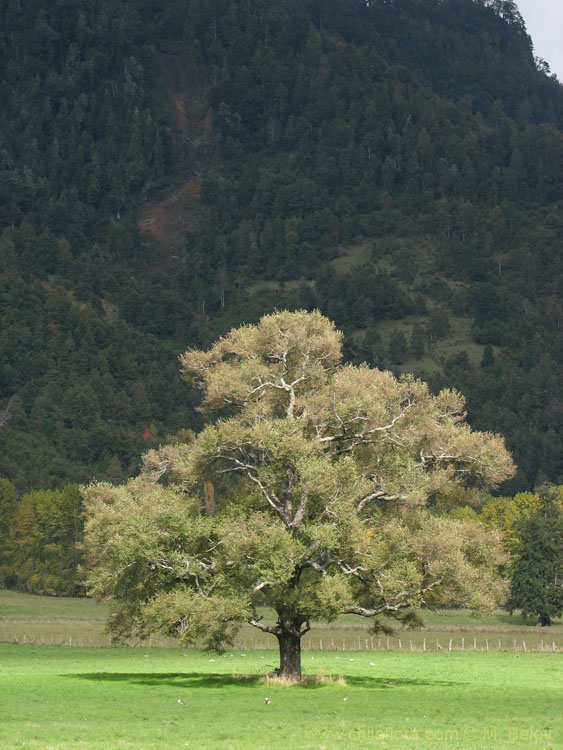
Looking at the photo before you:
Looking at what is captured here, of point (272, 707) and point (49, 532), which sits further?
point (49, 532)

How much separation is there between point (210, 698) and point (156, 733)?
382 inches

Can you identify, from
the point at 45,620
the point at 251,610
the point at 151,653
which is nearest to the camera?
the point at 251,610

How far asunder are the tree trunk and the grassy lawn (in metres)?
0.96

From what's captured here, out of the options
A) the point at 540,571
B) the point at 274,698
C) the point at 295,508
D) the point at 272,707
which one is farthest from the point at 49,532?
the point at 272,707

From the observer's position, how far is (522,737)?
33250 mm

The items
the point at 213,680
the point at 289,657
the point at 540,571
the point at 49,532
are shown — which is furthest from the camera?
the point at 49,532

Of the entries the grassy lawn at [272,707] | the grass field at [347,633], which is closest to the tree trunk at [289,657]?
the grassy lawn at [272,707]

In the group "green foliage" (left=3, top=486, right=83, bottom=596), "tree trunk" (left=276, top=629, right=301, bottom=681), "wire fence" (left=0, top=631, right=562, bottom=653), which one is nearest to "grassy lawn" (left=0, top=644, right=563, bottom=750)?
"tree trunk" (left=276, top=629, right=301, bottom=681)

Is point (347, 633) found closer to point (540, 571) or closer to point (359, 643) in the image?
point (359, 643)

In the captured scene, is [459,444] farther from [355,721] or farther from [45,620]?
[45,620]

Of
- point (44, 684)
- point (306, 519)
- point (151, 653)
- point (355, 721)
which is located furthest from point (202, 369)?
point (151, 653)

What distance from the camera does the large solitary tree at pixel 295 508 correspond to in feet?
149

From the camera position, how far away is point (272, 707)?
131 ft

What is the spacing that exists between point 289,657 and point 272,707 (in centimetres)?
825
